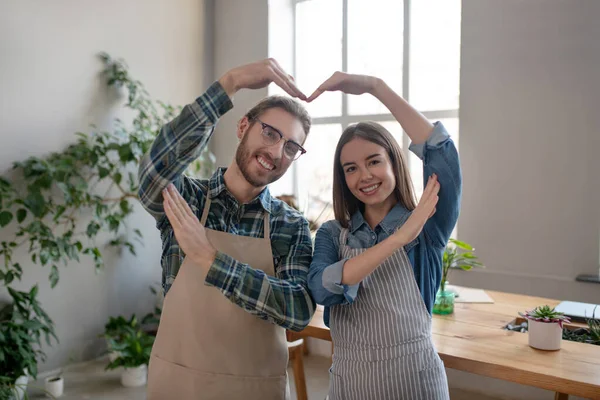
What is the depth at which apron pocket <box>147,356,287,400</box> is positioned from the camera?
139 cm

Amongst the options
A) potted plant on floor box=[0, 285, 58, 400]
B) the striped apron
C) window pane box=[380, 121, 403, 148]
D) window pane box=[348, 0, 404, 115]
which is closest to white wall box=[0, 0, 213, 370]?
potted plant on floor box=[0, 285, 58, 400]

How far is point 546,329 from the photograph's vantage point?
69.9 inches

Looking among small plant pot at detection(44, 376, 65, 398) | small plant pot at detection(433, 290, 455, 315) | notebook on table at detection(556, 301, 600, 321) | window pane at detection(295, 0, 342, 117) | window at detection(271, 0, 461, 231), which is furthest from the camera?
window pane at detection(295, 0, 342, 117)

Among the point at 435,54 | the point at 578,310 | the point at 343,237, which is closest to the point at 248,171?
the point at 343,237

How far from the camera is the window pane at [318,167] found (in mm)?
4473

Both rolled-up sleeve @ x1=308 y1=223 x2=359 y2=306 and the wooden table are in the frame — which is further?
the wooden table

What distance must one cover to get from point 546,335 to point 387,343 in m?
0.75

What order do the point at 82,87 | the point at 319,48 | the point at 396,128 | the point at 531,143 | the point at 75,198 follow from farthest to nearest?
1. the point at 319,48
2. the point at 396,128
3. the point at 82,87
4. the point at 75,198
5. the point at 531,143

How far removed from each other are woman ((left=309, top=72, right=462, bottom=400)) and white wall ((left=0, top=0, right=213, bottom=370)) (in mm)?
2684

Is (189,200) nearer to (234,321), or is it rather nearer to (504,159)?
(234,321)

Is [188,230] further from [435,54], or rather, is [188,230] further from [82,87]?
[435,54]

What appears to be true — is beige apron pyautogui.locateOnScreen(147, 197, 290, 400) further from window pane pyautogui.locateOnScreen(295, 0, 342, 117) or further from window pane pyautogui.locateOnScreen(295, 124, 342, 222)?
window pane pyautogui.locateOnScreen(295, 0, 342, 117)

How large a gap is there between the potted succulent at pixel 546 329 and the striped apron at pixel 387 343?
571 millimetres

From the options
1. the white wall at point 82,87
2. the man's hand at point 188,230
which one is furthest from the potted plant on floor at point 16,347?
the man's hand at point 188,230
